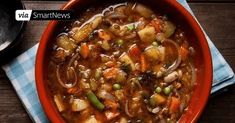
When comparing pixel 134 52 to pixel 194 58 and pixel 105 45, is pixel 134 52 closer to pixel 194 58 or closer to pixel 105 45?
pixel 105 45

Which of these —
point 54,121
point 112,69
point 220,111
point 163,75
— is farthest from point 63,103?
point 220,111

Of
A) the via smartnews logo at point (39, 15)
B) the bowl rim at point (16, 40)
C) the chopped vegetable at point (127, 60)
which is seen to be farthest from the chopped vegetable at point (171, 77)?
the bowl rim at point (16, 40)

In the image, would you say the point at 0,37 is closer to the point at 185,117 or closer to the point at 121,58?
the point at 121,58

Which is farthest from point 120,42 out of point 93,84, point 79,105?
point 79,105

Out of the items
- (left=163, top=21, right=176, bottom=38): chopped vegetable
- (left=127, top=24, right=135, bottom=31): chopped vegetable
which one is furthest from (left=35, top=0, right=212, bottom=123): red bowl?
(left=127, top=24, right=135, bottom=31): chopped vegetable

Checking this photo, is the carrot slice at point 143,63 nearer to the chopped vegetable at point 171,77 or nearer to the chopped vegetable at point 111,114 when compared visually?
the chopped vegetable at point 171,77

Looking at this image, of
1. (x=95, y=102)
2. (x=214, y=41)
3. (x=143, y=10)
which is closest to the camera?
(x=95, y=102)
